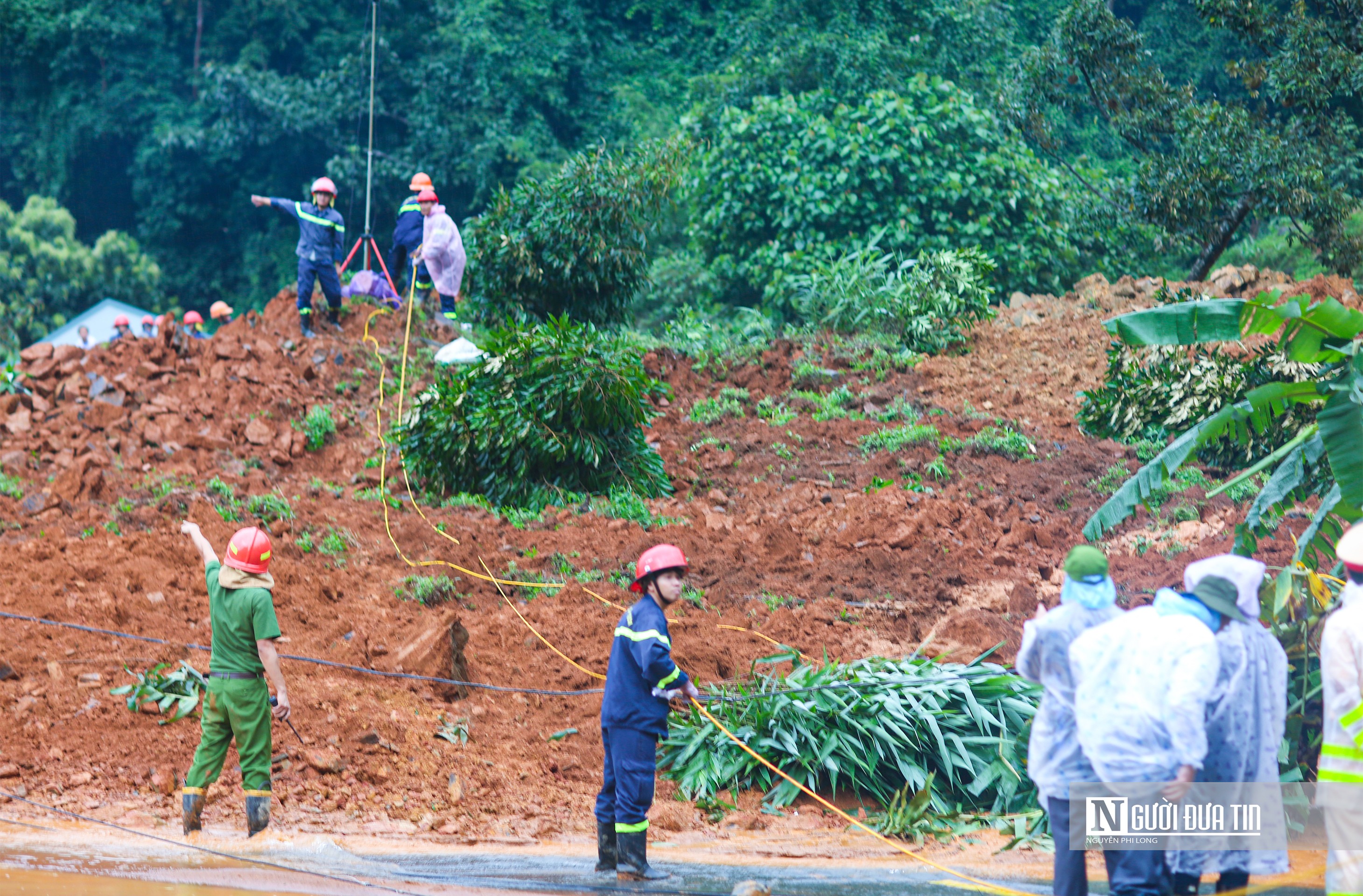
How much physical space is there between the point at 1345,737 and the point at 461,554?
7498mm

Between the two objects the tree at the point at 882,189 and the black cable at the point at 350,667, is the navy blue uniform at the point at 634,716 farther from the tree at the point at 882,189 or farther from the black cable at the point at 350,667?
the tree at the point at 882,189

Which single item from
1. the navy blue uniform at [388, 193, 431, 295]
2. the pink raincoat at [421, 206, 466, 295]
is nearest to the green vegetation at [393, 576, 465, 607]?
the pink raincoat at [421, 206, 466, 295]

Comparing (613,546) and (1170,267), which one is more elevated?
(1170,267)

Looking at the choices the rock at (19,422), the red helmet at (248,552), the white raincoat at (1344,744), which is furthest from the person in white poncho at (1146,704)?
the rock at (19,422)

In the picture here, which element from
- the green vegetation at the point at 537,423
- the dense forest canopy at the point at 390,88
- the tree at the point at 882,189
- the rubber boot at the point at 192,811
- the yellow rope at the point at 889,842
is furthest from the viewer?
the dense forest canopy at the point at 390,88

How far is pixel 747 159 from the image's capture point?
719 inches

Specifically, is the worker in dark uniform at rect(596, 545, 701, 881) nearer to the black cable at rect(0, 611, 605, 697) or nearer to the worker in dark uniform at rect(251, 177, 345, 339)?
the black cable at rect(0, 611, 605, 697)

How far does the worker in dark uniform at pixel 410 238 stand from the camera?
14.5m

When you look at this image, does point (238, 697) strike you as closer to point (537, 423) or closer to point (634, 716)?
point (634, 716)

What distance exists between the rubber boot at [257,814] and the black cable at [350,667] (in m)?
1.58

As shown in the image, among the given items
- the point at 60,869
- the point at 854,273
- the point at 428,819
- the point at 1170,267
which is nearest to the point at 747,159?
the point at 854,273

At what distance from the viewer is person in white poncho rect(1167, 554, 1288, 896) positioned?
4293mm

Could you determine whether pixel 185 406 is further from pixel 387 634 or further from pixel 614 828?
pixel 614 828

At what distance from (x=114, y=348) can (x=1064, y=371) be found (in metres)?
11.7
